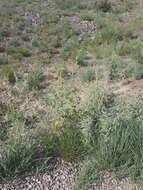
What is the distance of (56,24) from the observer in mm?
17578

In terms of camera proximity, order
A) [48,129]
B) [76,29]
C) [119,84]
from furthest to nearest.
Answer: [76,29] → [119,84] → [48,129]

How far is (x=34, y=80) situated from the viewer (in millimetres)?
10531

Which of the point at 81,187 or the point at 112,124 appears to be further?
the point at 112,124

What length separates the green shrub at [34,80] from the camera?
1039cm

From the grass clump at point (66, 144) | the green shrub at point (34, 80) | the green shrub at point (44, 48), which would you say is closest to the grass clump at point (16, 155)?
the grass clump at point (66, 144)

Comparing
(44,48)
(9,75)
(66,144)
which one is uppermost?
(66,144)

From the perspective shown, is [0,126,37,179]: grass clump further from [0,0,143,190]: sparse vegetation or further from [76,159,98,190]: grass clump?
[76,159,98,190]: grass clump

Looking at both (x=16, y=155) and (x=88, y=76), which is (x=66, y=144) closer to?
(x=16, y=155)

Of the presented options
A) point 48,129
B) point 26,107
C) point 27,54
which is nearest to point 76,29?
point 27,54

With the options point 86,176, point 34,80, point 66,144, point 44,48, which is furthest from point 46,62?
point 86,176

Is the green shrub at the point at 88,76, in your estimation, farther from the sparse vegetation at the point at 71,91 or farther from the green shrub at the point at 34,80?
the green shrub at the point at 34,80

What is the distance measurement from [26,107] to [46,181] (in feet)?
8.79

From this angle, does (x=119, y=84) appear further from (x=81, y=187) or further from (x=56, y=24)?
(x=56, y=24)

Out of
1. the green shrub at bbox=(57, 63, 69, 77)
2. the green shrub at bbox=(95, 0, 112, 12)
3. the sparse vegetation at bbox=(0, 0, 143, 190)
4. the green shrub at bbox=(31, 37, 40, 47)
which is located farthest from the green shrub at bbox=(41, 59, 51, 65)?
the green shrub at bbox=(95, 0, 112, 12)
